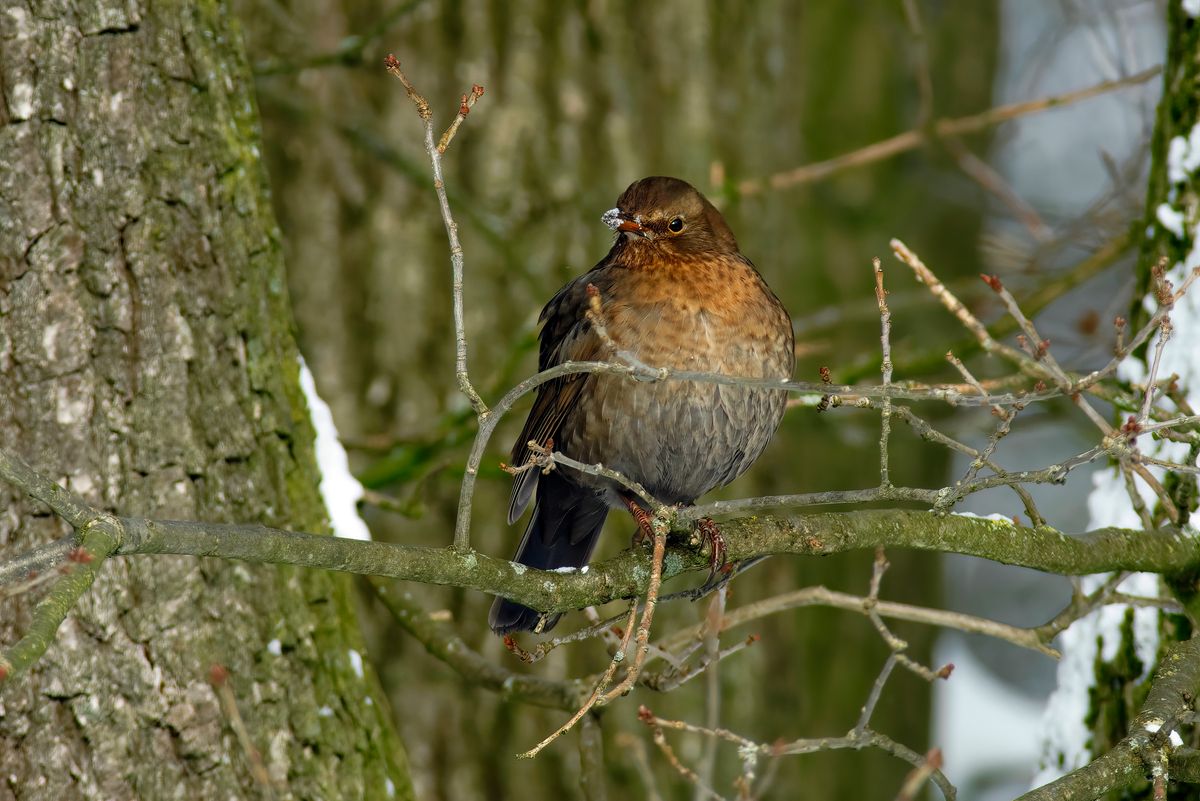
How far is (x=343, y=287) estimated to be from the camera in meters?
4.98

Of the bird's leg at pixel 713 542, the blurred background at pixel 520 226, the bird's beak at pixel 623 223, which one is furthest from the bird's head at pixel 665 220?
the bird's leg at pixel 713 542

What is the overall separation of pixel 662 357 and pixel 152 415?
1.31m

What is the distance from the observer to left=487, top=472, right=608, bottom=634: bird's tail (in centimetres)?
401

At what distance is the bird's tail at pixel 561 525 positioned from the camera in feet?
13.2

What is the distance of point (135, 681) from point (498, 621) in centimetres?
127

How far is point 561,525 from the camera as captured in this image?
4168 mm

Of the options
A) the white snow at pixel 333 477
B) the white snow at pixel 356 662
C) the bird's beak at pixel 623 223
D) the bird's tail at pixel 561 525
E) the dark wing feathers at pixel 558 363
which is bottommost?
the white snow at pixel 356 662

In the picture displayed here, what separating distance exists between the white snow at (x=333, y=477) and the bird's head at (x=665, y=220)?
963 mm

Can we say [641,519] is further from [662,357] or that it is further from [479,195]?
[479,195]

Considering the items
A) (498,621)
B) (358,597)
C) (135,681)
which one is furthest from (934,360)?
(135,681)

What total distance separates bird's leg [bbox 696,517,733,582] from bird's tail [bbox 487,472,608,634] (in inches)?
38.5

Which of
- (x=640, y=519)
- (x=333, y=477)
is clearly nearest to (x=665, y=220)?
(x=640, y=519)

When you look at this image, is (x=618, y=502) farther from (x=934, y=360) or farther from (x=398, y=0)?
(x=398, y=0)

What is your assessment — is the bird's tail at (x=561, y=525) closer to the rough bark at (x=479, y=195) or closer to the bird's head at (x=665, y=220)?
the rough bark at (x=479, y=195)
